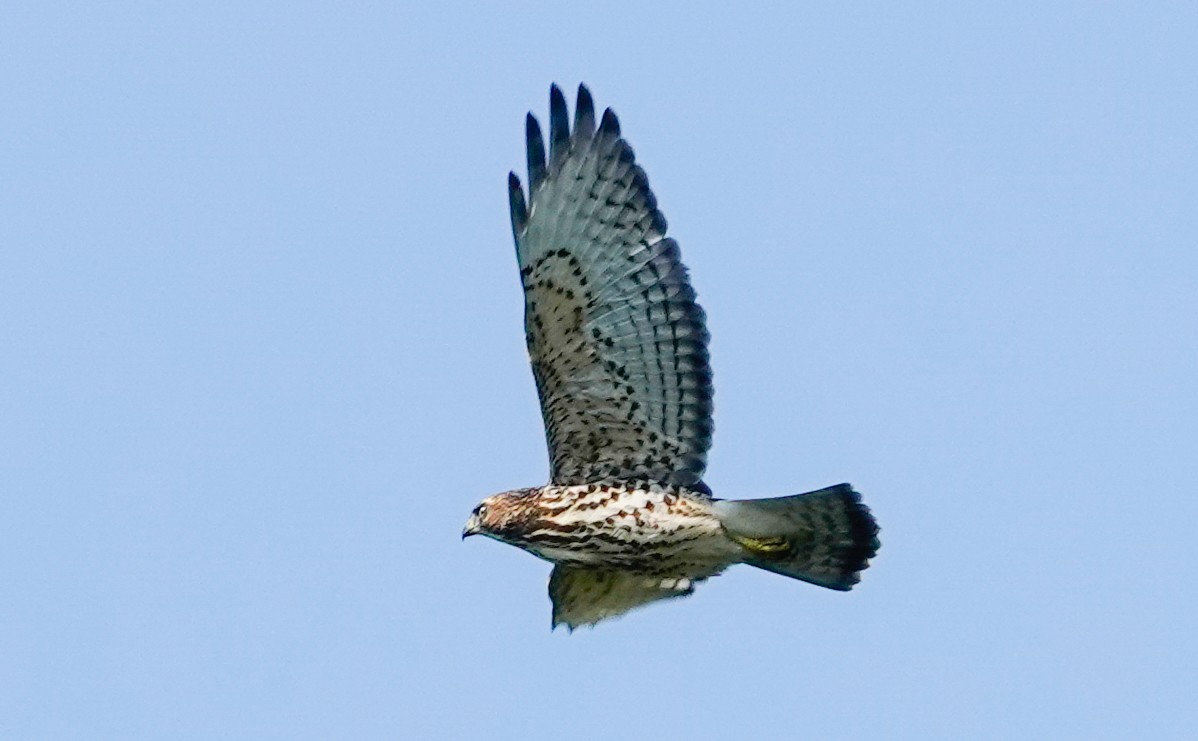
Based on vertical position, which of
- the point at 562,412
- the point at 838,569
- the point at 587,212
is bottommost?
the point at 838,569

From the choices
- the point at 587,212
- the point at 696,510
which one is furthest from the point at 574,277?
the point at 696,510

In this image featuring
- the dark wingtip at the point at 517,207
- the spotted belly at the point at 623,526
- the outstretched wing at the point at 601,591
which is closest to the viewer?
the spotted belly at the point at 623,526

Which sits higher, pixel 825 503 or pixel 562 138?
pixel 562 138

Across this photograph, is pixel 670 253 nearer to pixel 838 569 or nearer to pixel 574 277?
pixel 574 277

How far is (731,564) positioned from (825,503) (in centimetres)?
53

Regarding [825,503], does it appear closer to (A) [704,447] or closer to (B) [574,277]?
(A) [704,447]

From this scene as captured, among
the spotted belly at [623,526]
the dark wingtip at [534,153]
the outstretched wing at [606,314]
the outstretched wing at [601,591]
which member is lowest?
the outstretched wing at [601,591]

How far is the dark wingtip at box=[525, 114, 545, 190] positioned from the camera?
40.2 feet

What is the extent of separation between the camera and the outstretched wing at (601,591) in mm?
12555

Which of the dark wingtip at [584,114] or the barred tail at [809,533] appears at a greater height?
the dark wingtip at [584,114]

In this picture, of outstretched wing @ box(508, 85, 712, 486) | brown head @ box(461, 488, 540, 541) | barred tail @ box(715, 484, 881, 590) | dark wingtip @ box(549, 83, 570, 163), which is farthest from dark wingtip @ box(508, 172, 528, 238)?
barred tail @ box(715, 484, 881, 590)

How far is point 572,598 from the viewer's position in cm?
1284

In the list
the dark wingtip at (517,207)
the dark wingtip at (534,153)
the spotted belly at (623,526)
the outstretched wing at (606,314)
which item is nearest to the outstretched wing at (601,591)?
the spotted belly at (623,526)

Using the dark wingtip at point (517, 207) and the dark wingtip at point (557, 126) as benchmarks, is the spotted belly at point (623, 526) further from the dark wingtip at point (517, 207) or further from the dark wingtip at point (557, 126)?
the dark wingtip at point (557, 126)
